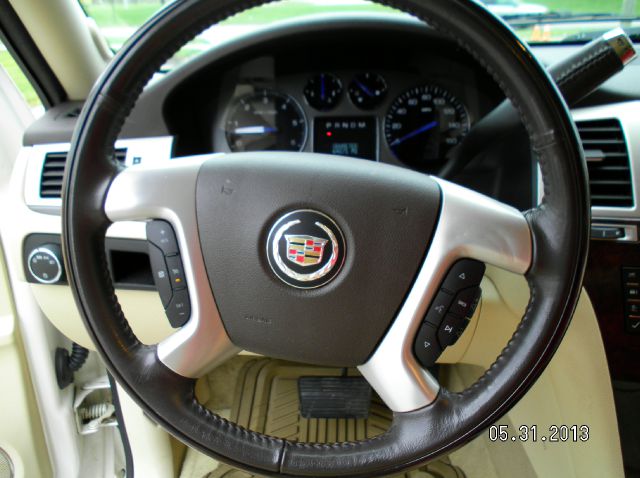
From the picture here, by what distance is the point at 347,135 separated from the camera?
128 cm

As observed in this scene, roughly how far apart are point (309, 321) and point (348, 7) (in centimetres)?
76

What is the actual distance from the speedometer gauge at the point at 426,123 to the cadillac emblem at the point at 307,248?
581 mm

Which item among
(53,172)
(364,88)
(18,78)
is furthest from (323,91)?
(18,78)

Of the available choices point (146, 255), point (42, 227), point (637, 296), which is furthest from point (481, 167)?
point (42, 227)

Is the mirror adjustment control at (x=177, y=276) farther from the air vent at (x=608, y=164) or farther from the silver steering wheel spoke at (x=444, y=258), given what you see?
the air vent at (x=608, y=164)

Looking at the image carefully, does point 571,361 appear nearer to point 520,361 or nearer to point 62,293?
point 520,361

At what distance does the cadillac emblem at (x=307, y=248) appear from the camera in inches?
29.1

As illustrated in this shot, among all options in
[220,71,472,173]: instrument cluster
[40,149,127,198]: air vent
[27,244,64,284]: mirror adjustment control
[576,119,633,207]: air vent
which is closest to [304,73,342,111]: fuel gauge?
[220,71,472,173]: instrument cluster

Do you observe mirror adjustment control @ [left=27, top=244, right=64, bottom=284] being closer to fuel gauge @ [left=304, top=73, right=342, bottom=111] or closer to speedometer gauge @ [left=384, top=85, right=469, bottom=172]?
fuel gauge @ [left=304, top=73, right=342, bottom=111]

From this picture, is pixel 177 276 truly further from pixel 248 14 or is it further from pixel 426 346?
pixel 248 14

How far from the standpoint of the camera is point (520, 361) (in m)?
0.68

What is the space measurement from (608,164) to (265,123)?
72cm

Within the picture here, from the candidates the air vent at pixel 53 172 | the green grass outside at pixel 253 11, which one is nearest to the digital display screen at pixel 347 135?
the green grass outside at pixel 253 11
